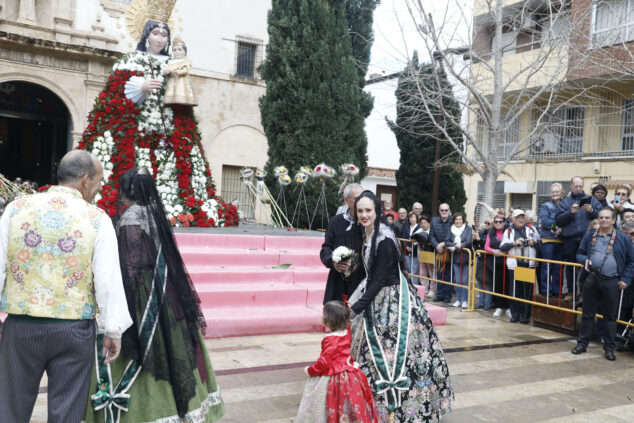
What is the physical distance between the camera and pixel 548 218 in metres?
9.10

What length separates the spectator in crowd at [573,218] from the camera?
8539 millimetres

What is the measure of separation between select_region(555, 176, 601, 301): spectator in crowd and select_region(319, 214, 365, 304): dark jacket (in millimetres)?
5009

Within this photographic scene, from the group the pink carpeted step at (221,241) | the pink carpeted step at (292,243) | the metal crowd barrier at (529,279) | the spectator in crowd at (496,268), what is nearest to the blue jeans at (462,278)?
the metal crowd barrier at (529,279)

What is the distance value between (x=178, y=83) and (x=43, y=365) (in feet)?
28.5

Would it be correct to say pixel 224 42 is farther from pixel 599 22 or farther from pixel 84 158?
pixel 84 158

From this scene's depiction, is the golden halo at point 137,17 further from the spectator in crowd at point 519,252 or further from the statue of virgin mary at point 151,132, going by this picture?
the spectator in crowd at point 519,252

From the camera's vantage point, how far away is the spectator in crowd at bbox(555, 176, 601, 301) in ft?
28.0

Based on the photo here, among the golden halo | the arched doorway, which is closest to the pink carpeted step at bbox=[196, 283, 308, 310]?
the golden halo

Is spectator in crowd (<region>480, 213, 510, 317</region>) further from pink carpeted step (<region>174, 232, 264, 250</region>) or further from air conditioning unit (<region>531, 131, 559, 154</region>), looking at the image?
air conditioning unit (<region>531, 131, 559, 154</region>)

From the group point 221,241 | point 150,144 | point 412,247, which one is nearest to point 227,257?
point 221,241


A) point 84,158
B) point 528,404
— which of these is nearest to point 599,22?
point 528,404

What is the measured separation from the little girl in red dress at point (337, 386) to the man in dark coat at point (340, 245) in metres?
0.71

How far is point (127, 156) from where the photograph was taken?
10.5m

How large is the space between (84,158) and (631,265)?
6544 millimetres
